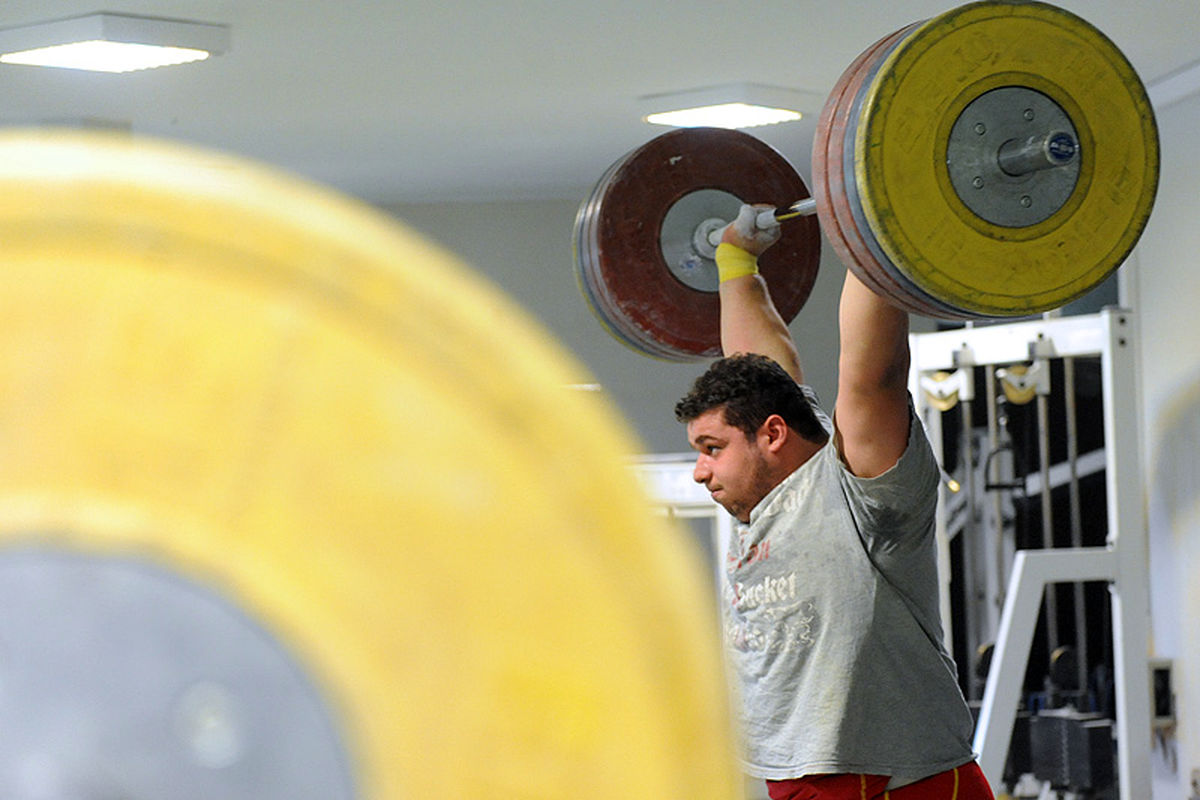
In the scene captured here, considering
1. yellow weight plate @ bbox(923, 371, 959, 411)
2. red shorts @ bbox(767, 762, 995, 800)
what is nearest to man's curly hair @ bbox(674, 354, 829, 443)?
red shorts @ bbox(767, 762, 995, 800)

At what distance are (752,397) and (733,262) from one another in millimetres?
584

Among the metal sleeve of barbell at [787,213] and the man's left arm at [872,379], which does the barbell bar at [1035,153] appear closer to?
the man's left arm at [872,379]

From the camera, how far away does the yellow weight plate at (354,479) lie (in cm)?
42

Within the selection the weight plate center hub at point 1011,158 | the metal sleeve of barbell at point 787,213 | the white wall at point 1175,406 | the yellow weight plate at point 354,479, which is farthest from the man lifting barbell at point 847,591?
the white wall at point 1175,406

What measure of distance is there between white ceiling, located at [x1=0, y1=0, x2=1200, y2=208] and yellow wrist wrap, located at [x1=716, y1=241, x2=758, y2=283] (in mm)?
1052

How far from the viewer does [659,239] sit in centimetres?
318

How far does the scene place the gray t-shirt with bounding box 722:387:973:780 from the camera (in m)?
2.18

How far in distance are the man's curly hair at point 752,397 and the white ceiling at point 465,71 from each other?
1.57m

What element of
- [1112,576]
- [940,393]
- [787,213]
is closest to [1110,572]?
[1112,576]

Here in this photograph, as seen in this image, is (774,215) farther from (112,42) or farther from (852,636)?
(112,42)

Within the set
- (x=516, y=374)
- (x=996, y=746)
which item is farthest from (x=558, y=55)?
(x=516, y=374)

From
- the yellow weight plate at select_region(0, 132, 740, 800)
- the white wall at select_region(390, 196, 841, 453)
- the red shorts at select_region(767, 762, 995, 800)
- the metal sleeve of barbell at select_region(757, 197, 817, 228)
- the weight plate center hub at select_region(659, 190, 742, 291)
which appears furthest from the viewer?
the white wall at select_region(390, 196, 841, 453)

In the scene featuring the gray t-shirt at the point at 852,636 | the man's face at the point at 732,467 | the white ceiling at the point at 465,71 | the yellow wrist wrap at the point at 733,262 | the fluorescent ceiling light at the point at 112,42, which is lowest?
the gray t-shirt at the point at 852,636

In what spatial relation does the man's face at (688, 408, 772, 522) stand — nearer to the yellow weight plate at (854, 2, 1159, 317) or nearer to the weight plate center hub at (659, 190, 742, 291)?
the yellow weight plate at (854, 2, 1159, 317)
